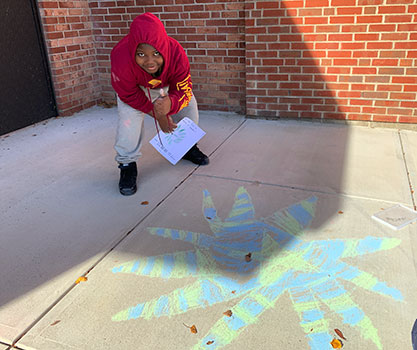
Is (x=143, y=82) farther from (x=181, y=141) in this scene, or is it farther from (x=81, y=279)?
(x=81, y=279)

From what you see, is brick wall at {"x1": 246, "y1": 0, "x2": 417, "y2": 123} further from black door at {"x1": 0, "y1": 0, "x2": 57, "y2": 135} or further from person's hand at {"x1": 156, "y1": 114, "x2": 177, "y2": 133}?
black door at {"x1": 0, "y1": 0, "x2": 57, "y2": 135}

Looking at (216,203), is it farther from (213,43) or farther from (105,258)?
(213,43)

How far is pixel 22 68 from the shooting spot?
3818 mm

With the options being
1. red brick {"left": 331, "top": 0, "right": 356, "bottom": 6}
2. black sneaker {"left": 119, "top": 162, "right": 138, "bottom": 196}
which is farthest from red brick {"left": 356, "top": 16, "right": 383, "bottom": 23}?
black sneaker {"left": 119, "top": 162, "right": 138, "bottom": 196}

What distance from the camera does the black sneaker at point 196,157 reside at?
2.93 metres

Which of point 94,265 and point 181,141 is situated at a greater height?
point 181,141

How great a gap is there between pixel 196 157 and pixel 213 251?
1.18 metres

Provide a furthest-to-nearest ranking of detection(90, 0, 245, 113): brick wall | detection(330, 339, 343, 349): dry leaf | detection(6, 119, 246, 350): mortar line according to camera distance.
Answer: detection(90, 0, 245, 113): brick wall → detection(6, 119, 246, 350): mortar line → detection(330, 339, 343, 349): dry leaf

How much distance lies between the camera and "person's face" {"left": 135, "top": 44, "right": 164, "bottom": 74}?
212 cm

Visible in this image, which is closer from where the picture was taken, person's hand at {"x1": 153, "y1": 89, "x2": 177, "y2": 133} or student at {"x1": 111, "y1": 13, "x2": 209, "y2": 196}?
student at {"x1": 111, "y1": 13, "x2": 209, "y2": 196}

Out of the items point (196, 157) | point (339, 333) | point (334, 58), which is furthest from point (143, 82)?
point (334, 58)

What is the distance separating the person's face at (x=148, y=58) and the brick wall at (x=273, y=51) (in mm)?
1922

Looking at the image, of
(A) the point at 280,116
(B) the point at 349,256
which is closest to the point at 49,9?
(A) the point at 280,116

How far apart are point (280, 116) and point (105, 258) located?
2.71 meters
